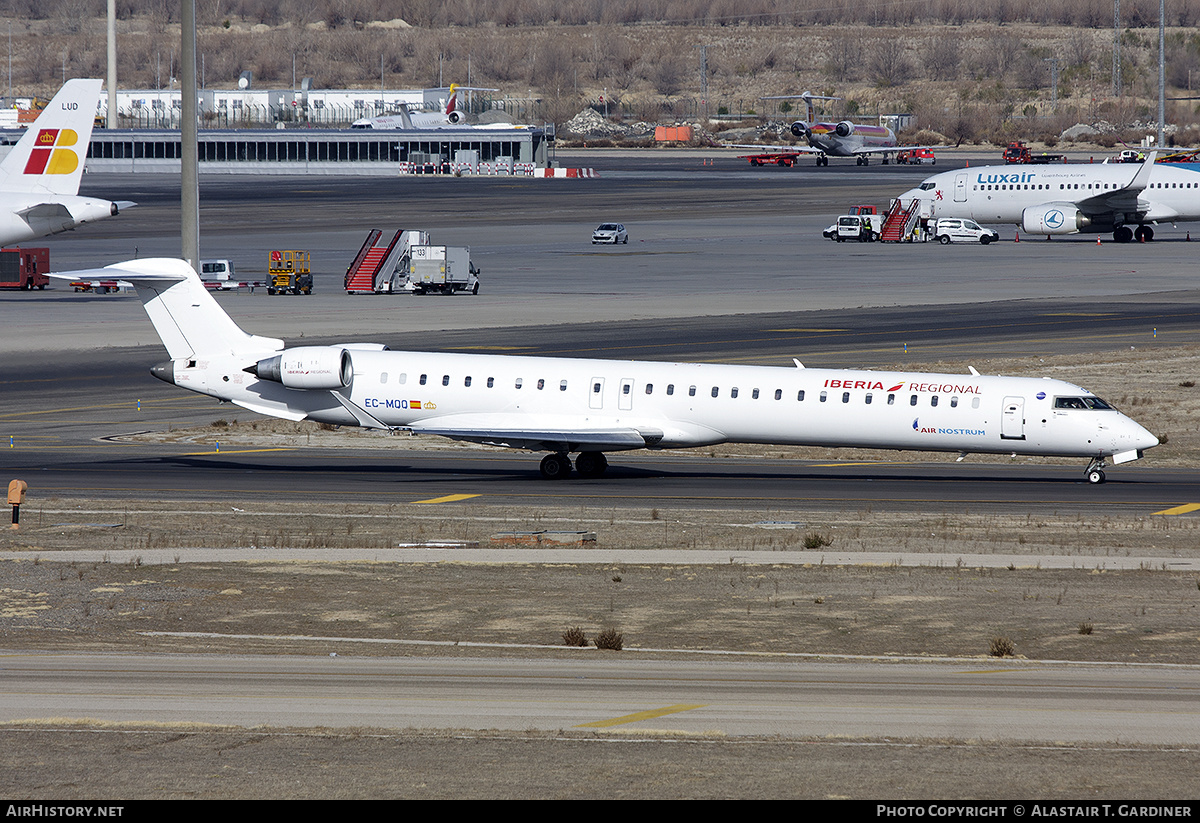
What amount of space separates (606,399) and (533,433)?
202cm

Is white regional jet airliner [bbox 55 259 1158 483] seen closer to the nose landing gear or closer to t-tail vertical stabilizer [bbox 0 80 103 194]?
the nose landing gear

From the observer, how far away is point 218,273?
82.3 meters

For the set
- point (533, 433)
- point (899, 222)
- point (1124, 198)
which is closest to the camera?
point (533, 433)

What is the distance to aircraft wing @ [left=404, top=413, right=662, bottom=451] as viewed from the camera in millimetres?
38062

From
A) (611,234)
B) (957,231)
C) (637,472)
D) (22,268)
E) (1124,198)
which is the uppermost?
(1124,198)

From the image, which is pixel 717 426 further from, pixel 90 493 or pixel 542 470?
pixel 90 493

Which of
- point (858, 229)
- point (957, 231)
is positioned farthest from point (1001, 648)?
point (957, 231)

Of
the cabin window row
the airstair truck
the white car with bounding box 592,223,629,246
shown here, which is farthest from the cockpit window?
the white car with bounding box 592,223,629,246

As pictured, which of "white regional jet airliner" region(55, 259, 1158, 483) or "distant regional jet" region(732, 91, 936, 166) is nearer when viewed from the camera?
"white regional jet airliner" region(55, 259, 1158, 483)

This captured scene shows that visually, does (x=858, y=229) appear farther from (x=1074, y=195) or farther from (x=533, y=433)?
(x=533, y=433)

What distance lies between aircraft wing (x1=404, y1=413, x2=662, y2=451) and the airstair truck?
139 feet

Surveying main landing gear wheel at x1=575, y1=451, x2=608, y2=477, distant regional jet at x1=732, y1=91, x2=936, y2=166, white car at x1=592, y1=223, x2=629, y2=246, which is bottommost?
main landing gear wheel at x1=575, y1=451, x2=608, y2=477
